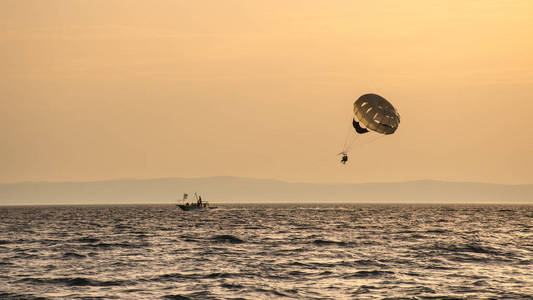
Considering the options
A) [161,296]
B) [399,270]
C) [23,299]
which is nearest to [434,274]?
[399,270]

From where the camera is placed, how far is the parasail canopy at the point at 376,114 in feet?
231

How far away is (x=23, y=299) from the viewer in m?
32.0

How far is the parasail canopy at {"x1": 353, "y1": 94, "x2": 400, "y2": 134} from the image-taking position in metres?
70.4

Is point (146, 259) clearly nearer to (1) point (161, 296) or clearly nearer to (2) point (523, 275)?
(1) point (161, 296)

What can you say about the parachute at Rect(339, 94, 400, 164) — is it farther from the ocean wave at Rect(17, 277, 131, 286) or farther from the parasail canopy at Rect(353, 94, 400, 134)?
the ocean wave at Rect(17, 277, 131, 286)

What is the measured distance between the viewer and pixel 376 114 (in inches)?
2778

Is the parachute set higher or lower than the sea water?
higher

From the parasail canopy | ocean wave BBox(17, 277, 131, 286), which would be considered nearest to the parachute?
the parasail canopy

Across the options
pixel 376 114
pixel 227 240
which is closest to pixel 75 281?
pixel 227 240

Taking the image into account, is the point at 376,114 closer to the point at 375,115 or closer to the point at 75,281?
the point at 375,115

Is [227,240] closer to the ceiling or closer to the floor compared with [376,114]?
closer to the floor

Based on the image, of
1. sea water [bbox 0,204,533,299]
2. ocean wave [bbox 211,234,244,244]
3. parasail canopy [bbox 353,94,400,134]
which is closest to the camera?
sea water [bbox 0,204,533,299]

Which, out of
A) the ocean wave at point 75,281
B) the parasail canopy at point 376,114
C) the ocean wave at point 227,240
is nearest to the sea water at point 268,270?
the ocean wave at point 75,281

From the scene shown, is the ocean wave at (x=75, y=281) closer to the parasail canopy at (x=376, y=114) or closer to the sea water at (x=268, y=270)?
the sea water at (x=268, y=270)
